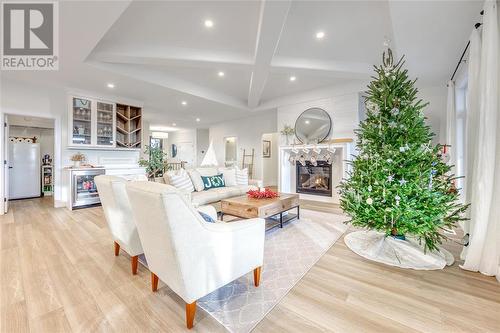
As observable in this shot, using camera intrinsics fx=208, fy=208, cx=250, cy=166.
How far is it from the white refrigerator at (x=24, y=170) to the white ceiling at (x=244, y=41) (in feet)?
8.14

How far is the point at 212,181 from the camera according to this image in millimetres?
4445

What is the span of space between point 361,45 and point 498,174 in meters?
2.57

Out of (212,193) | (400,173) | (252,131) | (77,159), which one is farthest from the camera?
(252,131)

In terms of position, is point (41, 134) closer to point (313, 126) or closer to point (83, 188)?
point (83, 188)

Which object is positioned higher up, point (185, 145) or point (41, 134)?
point (185, 145)

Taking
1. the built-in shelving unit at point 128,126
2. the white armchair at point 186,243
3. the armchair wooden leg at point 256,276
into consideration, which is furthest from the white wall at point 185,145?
the white armchair at point 186,243

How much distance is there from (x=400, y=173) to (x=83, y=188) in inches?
231

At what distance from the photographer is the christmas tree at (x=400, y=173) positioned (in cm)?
220

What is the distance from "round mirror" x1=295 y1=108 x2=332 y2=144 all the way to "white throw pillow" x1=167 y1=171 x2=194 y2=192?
3.34 m

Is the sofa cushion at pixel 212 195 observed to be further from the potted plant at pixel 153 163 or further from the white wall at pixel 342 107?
the white wall at pixel 342 107

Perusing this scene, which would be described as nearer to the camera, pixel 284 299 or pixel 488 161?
pixel 284 299

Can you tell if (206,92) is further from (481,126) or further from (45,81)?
(481,126)

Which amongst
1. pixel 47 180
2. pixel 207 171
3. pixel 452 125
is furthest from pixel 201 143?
pixel 452 125

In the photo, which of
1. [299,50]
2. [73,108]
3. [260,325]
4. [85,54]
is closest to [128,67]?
[85,54]
